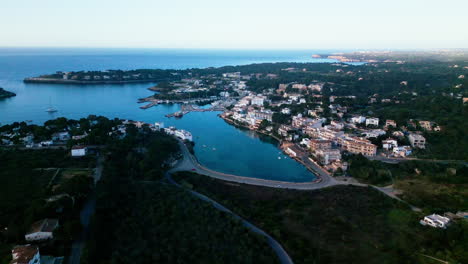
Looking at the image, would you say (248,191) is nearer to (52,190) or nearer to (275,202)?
(275,202)

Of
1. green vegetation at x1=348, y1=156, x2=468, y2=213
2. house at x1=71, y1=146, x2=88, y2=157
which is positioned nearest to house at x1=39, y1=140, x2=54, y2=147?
house at x1=71, y1=146, x2=88, y2=157

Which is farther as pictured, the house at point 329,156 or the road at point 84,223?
the house at point 329,156

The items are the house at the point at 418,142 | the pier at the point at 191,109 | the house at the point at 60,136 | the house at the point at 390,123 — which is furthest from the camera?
the pier at the point at 191,109

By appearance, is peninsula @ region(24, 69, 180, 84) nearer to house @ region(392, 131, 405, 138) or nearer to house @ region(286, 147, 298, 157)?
house @ region(286, 147, 298, 157)

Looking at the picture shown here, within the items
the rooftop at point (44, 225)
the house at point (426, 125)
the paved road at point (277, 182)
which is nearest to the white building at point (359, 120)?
the house at point (426, 125)

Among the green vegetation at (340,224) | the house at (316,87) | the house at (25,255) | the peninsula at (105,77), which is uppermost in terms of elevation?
the peninsula at (105,77)

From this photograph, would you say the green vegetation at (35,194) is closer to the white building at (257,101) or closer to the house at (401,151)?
the house at (401,151)
